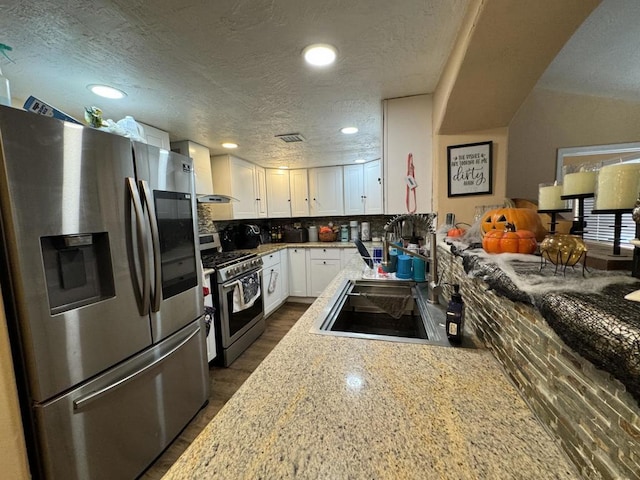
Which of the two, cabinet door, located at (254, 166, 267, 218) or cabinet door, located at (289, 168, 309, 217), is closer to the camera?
cabinet door, located at (254, 166, 267, 218)

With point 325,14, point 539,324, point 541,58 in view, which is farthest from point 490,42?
point 539,324

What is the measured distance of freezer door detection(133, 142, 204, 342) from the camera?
126 centimetres

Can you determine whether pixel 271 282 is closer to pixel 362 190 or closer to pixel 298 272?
pixel 298 272

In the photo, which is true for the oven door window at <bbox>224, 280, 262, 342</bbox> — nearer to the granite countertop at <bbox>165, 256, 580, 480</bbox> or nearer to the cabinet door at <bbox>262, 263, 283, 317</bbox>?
the cabinet door at <bbox>262, 263, 283, 317</bbox>

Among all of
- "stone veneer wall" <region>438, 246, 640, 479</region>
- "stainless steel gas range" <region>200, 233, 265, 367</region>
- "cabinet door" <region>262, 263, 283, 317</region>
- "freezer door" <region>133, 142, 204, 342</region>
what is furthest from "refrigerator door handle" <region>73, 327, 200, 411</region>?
"cabinet door" <region>262, 263, 283, 317</region>

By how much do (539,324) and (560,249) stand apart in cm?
24

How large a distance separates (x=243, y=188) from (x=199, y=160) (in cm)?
76

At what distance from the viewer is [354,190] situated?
3.74m

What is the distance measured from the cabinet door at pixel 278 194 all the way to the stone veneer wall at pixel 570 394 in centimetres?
342

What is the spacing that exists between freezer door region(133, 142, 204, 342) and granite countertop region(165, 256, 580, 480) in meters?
0.91

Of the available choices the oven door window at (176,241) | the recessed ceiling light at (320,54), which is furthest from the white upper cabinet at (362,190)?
the oven door window at (176,241)

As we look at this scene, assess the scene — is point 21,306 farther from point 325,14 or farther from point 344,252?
Answer: point 344,252

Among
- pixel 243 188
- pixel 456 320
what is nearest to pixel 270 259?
pixel 243 188

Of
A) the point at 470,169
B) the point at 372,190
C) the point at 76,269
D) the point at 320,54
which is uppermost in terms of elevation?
the point at 320,54
